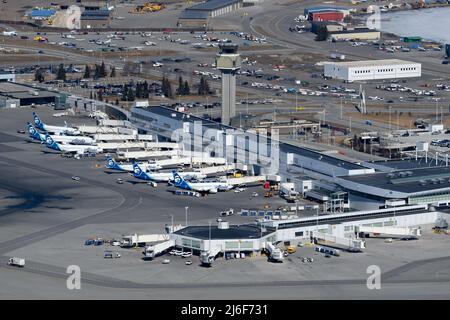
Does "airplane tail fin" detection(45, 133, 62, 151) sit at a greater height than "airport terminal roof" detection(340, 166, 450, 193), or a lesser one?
lesser

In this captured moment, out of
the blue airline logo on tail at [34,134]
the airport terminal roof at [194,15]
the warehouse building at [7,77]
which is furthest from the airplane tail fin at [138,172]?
the airport terminal roof at [194,15]

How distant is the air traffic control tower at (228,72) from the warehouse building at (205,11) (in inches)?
2348

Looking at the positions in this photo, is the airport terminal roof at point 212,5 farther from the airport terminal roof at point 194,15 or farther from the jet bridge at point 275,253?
the jet bridge at point 275,253

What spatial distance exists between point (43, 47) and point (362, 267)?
3297 inches

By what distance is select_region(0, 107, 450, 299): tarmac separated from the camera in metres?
59.6

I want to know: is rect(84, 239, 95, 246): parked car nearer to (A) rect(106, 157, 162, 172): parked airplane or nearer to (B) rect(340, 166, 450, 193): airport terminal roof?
(B) rect(340, 166, 450, 193): airport terminal roof

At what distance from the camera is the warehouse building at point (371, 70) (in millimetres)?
124000

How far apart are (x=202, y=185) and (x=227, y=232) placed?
43.5 ft

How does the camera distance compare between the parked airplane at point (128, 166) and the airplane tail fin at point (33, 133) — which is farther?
the airplane tail fin at point (33, 133)

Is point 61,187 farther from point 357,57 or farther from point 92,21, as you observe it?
point 92,21

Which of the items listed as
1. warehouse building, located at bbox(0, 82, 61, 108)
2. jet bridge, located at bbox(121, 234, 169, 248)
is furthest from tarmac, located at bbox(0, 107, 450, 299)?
warehouse building, located at bbox(0, 82, 61, 108)

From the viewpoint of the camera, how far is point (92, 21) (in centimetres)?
15975

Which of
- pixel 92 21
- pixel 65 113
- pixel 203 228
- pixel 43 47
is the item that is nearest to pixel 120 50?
pixel 43 47

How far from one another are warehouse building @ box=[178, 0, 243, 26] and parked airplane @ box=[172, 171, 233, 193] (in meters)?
77.5
